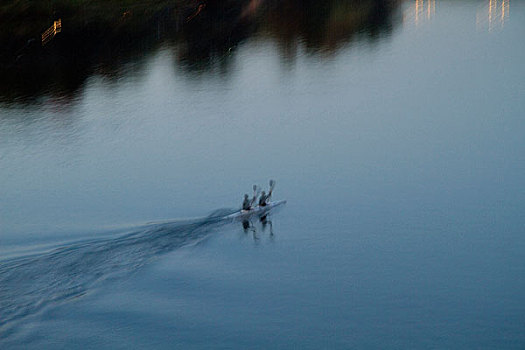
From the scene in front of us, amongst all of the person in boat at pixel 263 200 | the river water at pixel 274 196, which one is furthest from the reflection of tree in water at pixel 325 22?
the person in boat at pixel 263 200

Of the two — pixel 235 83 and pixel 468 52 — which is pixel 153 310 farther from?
pixel 468 52

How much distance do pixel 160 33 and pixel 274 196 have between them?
42767 millimetres

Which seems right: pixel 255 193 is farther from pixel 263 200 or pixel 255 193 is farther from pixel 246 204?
pixel 246 204

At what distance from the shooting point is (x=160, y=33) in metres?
79.4

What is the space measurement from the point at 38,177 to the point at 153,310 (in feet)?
54.7

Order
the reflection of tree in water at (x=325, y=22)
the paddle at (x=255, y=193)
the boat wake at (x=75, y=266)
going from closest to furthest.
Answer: the boat wake at (x=75, y=266), the paddle at (x=255, y=193), the reflection of tree in water at (x=325, y=22)

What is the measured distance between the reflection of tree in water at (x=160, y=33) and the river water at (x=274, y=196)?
62 cm

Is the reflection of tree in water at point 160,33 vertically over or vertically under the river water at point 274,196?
over

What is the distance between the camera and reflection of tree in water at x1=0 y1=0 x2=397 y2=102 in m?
66.5

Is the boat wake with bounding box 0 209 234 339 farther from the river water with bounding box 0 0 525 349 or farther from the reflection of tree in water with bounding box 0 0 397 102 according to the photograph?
the reflection of tree in water with bounding box 0 0 397 102

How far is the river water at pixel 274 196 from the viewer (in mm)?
28641

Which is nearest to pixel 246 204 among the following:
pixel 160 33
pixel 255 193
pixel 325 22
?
pixel 255 193

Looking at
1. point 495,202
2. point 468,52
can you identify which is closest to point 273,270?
point 495,202

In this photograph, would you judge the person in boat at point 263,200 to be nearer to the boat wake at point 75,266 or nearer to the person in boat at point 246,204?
the person in boat at point 246,204
